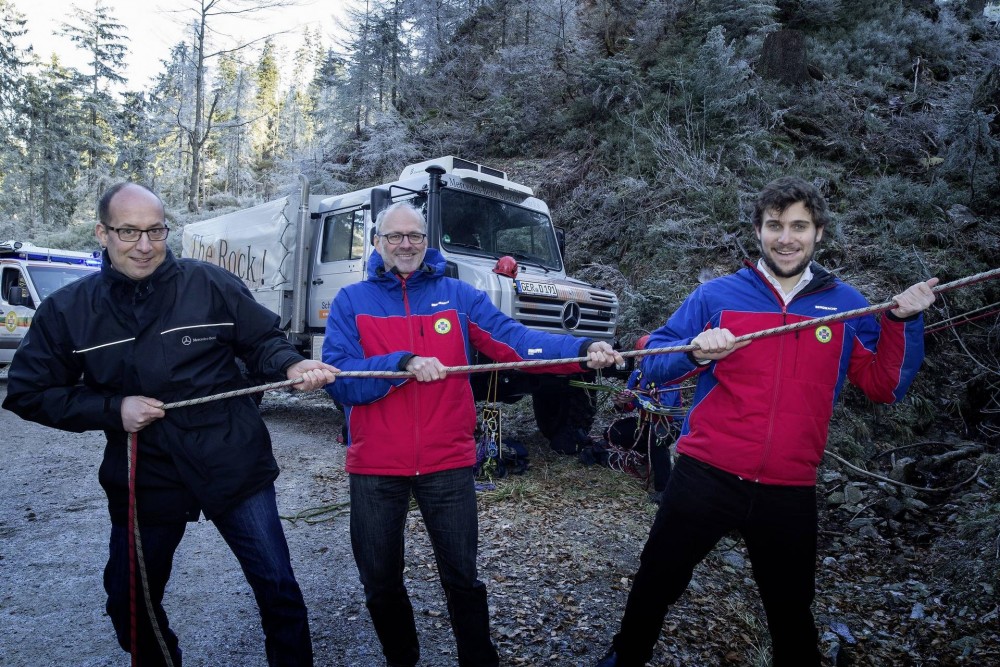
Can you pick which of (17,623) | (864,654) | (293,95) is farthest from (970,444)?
(293,95)

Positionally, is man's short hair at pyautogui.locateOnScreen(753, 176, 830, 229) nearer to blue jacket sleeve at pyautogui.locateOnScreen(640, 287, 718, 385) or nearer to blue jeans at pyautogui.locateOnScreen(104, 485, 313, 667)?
blue jacket sleeve at pyautogui.locateOnScreen(640, 287, 718, 385)

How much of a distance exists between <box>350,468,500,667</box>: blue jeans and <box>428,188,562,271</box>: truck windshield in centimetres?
419

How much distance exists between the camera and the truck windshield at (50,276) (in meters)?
11.8

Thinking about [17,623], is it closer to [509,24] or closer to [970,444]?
[970,444]

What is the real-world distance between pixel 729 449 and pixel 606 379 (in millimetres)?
5152

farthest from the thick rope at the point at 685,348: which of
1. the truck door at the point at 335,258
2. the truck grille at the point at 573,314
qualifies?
the truck door at the point at 335,258

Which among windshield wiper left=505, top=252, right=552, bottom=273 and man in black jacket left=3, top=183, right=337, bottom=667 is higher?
windshield wiper left=505, top=252, right=552, bottom=273

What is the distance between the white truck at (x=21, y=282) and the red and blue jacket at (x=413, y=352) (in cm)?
1182

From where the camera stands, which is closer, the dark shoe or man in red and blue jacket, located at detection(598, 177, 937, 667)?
man in red and blue jacket, located at detection(598, 177, 937, 667)

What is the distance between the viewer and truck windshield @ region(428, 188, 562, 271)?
6.50m

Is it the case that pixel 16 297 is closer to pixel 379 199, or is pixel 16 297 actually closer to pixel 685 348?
pixel 379 199

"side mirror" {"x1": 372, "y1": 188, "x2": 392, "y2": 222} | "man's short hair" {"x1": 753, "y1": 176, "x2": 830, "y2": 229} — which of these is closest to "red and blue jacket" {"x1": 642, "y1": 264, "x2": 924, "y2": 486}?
"man's short hair" {"x1": 753, "y1": 176, "x2": 830, "y2": 229}

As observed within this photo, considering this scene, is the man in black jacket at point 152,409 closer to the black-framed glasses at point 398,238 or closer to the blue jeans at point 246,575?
the blue jeans at point 246,575

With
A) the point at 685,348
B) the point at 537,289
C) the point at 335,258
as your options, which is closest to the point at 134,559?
the point at 685,348
